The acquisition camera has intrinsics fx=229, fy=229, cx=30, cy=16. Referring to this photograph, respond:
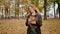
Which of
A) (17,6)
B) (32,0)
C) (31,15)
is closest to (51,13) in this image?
(17,6)

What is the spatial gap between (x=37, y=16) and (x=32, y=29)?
0.47 meters

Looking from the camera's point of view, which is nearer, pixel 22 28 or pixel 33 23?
pixel 33 23

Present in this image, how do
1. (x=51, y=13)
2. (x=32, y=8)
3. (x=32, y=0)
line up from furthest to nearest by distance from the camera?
(x=51, y=13), (x=32, y=0), (x=32, y=8)

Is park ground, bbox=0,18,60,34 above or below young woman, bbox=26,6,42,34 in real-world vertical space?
below

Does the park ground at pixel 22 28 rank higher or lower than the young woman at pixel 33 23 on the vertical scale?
lower

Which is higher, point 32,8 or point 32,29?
point 32,8

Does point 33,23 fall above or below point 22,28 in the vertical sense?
above

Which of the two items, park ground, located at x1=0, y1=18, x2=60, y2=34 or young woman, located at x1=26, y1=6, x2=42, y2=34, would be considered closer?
young woman, located at x1=26, y1=6, x2=42, y2=34

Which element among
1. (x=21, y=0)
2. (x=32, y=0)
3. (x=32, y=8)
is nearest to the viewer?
(x=32, y=8)

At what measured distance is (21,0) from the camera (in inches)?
2416

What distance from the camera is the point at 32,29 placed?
303 inches

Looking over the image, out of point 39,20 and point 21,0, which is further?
point 21,0

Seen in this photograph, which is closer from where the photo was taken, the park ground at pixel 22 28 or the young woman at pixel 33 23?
the young woman at pixel 33 23

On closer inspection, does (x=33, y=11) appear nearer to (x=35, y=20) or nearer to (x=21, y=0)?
(x=35, y=20)
